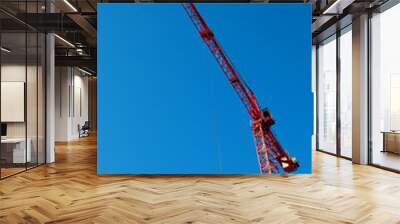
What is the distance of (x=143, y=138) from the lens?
647cm

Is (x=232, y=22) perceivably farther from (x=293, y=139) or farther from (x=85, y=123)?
(x=85, y=123)

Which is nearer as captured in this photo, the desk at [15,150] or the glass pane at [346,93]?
the desk at [15,150]

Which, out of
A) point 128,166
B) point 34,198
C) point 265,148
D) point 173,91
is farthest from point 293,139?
point 34,198

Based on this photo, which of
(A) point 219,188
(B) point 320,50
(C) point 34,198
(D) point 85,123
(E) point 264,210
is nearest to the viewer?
(E) point 264,210

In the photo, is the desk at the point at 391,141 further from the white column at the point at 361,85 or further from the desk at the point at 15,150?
the desk at the point at 15,150

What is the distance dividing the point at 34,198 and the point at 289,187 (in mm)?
3750

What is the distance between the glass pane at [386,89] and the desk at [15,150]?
7.41 metres

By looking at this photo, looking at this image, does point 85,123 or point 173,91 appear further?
point 85,123

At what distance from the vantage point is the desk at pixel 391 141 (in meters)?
7.34

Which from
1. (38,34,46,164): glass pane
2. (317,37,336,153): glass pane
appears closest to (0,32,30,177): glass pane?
(38,34,46,164): glass pane

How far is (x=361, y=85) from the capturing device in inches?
315

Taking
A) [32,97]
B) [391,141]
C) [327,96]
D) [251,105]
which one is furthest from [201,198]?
[327,96]

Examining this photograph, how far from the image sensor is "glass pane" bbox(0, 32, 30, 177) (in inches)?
255

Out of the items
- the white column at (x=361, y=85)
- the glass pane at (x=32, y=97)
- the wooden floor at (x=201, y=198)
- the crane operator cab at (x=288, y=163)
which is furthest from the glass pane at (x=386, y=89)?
the glass pane at (x=32, y=97)
